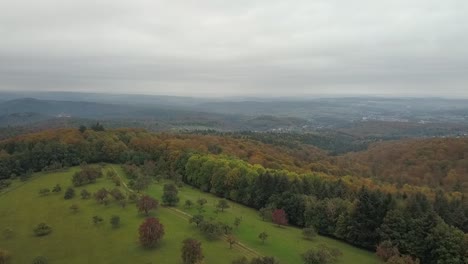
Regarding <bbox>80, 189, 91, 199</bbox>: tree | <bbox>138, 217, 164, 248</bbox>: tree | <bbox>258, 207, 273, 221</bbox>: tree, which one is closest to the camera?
<bbox>138, 217, 164, 248</bbox>: tree

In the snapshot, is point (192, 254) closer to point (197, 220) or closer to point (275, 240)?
point (197, 220)

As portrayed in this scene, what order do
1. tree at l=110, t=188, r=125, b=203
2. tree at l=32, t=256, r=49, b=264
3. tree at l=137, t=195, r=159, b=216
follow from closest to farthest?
tree at l=32, t=256, r=49, b=264 < tree at l=137, t=195, r=159, b=216 < tree at l=110, t=188, r=125, b=203

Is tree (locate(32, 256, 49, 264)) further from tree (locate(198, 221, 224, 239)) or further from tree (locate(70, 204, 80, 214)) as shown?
tree (locate(198, 221, 224, 239))

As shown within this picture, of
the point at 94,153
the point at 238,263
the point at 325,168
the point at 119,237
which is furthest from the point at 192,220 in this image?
the point at 325,168

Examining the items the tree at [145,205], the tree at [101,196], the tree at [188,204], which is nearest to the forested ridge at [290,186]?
the tree at [188,204]

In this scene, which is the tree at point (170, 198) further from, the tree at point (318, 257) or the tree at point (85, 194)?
the tree at point (318, 257)

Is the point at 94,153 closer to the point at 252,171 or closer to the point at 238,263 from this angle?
the point at 252,171

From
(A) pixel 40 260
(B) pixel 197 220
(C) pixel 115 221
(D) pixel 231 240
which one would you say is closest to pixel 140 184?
(C) pixel 115 221

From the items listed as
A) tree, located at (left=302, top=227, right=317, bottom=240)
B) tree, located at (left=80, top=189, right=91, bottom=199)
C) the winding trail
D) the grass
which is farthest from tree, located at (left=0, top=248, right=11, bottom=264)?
tree, located at (left=302, top=227, right=317, bottom=240)
